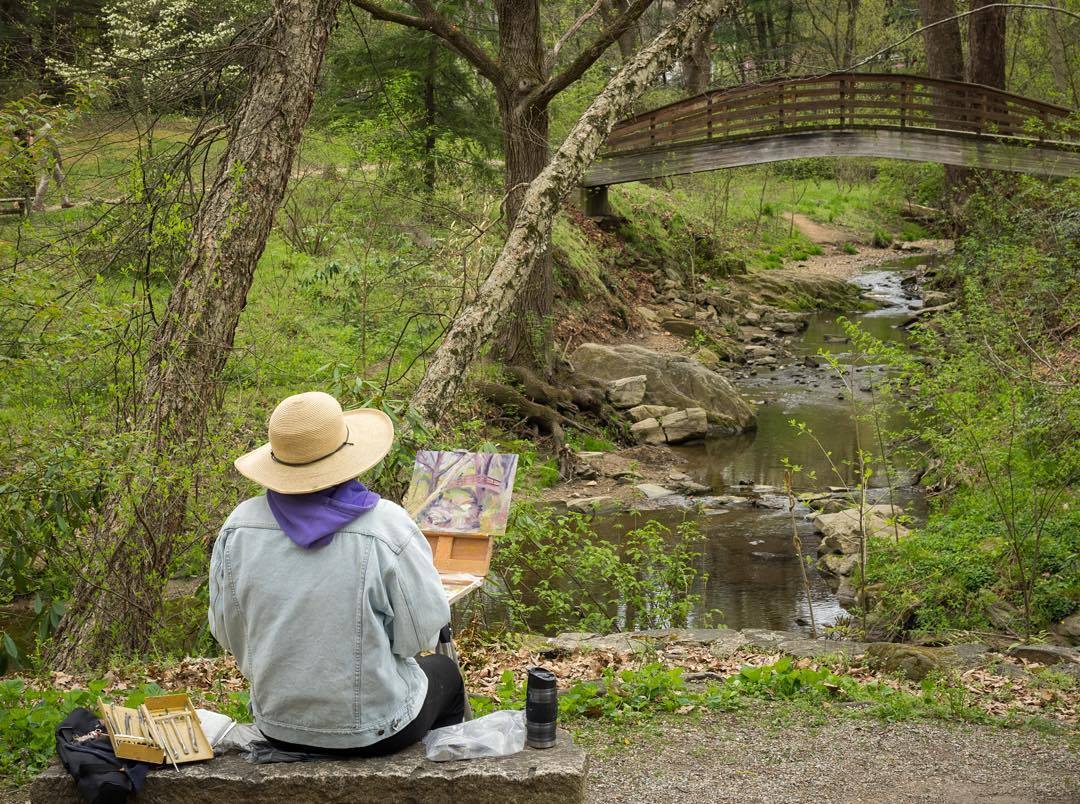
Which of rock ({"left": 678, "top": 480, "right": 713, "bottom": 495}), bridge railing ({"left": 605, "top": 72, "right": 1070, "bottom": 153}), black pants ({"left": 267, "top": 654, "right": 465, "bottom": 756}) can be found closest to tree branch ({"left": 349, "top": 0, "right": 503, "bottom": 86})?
rock ({"left": 678, "top": 480, "right": 713, "bottom": 495})

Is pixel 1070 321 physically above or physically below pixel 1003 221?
below

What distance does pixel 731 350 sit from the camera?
22.2 m

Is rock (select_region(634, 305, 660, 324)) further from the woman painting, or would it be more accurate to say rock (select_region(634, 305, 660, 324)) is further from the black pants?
the woman painting

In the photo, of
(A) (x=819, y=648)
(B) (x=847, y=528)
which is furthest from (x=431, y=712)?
(B) (x=847, y=528)

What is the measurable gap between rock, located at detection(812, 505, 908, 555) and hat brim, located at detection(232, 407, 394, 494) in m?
7.94

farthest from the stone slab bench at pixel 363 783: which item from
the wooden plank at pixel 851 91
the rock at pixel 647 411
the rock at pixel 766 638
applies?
the wooden plank at pixel 851 91

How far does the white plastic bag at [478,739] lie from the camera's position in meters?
3.78

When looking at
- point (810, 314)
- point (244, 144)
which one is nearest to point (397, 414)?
point (244, 144)

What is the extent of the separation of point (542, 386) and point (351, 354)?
3.01 m

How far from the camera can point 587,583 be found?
10484 millimetres

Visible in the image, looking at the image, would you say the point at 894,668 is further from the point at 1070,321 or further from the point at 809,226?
the point at 809,226

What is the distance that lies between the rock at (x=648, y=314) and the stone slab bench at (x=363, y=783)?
61.7ft

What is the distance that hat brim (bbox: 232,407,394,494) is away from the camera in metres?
3.58

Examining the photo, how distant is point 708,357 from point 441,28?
32.5 ft
